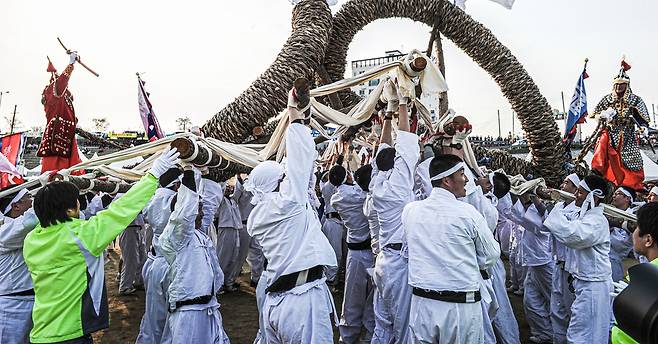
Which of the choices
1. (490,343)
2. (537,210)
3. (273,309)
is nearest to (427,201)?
(273,309)

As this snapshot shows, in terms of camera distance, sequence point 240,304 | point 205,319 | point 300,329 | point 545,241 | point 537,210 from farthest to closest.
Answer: point 240,304 → point 545,241 → point 537,210 → point 205,319 → point 300,329

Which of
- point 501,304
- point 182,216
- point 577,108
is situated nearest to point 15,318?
point 182,216

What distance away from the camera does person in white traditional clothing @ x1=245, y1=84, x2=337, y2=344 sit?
2748 mm

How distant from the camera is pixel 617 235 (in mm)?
5332

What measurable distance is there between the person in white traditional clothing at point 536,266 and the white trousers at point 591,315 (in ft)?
3.24

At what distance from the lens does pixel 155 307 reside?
4.46m

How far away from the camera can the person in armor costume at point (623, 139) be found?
20.4 ft

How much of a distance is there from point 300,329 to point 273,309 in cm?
24

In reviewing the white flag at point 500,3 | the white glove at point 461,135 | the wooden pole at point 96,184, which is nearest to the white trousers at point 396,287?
the white glove at point 461,135

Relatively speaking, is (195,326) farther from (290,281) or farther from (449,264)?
(449,264)

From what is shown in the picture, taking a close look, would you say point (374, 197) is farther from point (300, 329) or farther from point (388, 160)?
point (300, 329)

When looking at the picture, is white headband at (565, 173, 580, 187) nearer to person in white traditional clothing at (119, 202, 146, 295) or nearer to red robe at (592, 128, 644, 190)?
red robe at (592, 128, 644, 190)

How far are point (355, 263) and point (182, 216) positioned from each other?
2473mm

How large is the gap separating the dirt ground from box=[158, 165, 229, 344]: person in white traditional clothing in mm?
1211
